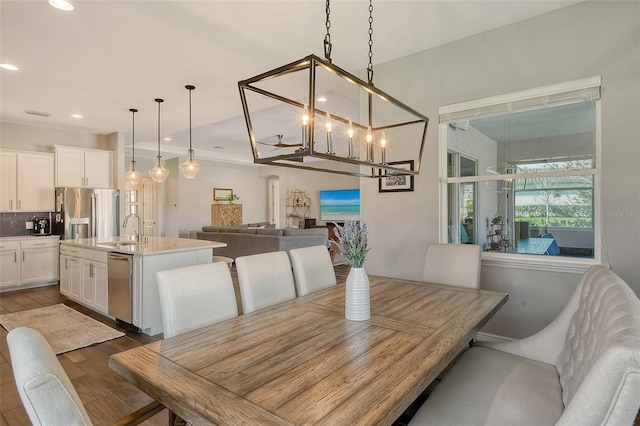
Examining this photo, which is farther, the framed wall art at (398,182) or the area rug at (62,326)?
the framed wall art at (398,182)

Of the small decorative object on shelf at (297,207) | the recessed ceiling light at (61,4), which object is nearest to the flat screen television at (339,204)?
the small decorative object on shelf at (297,207)

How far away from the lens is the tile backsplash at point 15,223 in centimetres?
564

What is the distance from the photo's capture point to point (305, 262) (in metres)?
2.46

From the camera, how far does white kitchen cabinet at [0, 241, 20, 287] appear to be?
16.9 feet

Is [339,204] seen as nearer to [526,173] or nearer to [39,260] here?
[39,260]

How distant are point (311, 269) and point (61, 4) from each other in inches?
106

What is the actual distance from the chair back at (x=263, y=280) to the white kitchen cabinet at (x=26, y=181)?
551 centimetres

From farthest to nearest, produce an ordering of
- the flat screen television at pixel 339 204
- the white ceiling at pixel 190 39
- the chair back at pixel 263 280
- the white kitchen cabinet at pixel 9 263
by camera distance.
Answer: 1. the flat screen television at pixel 339 204
2. the white kitchen cabinet at pixel 9 263
3. the white ceiling at pixel 190 39
4. the chair back at pixel 263 280

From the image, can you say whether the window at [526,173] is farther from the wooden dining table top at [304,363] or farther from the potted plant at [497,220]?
the wooden dining table top at [304,363]

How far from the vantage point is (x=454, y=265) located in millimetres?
2623

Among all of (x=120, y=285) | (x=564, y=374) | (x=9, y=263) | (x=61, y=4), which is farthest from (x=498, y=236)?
(x=9, y=263)

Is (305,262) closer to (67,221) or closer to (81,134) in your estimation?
(67,221)

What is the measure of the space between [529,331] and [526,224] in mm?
910

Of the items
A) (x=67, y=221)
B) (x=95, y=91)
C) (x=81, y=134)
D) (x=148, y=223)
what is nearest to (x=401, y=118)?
(x=95, y=91)
